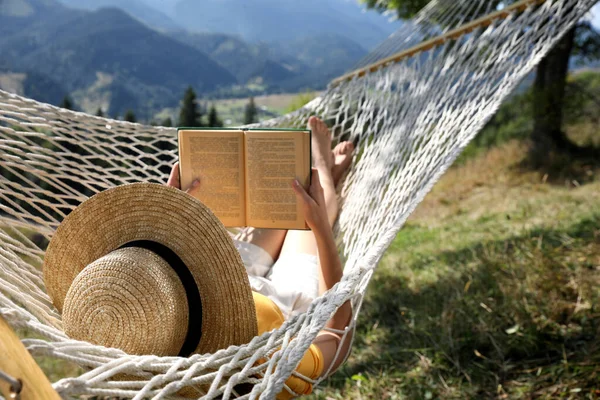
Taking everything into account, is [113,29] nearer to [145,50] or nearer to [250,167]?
[145,50]

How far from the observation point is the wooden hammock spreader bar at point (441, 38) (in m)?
2.03

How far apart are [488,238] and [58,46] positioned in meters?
75.0

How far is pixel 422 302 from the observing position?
2.26 m

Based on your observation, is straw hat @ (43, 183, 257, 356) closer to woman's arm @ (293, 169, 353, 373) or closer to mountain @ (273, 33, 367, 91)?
woman's arm @ (293, 169, 353, 373)

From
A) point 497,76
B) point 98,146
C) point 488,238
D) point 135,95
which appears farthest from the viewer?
point 135,95

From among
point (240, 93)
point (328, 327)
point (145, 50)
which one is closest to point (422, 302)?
point (328, 327)

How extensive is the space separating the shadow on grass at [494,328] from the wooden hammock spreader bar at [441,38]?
0.94 m

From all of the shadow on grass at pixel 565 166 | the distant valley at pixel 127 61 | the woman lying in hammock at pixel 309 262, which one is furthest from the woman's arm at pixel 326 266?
the distant valley at pixel 127 61

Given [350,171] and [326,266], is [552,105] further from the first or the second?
[326,266]

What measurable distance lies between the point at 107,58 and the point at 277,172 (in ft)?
238

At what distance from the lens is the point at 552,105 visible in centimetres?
478

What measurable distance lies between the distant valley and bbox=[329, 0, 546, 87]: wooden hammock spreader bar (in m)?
47.5

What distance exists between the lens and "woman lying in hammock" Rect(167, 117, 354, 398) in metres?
1.12

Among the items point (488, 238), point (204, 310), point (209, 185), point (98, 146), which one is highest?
point (98, 146)
